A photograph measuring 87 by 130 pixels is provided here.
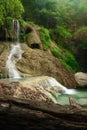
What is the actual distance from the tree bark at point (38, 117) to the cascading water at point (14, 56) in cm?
2001

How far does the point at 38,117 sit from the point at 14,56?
919 inches

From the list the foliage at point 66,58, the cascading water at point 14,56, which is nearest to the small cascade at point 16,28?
the cascading water at point 14,56

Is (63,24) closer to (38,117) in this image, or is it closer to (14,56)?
(14,56)

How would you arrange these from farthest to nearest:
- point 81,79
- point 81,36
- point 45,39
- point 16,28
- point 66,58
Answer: point 81,36, point 16,28, point 66,58, point 45,39, point 81,79

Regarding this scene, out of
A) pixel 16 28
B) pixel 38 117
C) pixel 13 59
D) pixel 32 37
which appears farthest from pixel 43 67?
pixel 38 117

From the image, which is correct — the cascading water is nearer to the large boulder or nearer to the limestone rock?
the limestone rock

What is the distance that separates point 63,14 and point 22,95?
32944 millimetres

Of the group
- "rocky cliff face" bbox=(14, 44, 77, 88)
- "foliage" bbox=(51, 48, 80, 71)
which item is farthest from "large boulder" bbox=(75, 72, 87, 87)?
"foliage" bbox=(51, 48, 80, 71)

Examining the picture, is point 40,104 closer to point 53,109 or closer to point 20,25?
point 53,109

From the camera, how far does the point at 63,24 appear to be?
4109cm

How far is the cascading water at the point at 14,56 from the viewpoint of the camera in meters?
24.5

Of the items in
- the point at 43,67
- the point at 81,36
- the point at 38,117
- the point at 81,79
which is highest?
the point at 38,117

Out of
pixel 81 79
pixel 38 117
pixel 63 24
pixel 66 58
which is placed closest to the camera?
pixel 38 117

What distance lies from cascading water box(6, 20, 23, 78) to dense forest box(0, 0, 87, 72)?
68 cm
